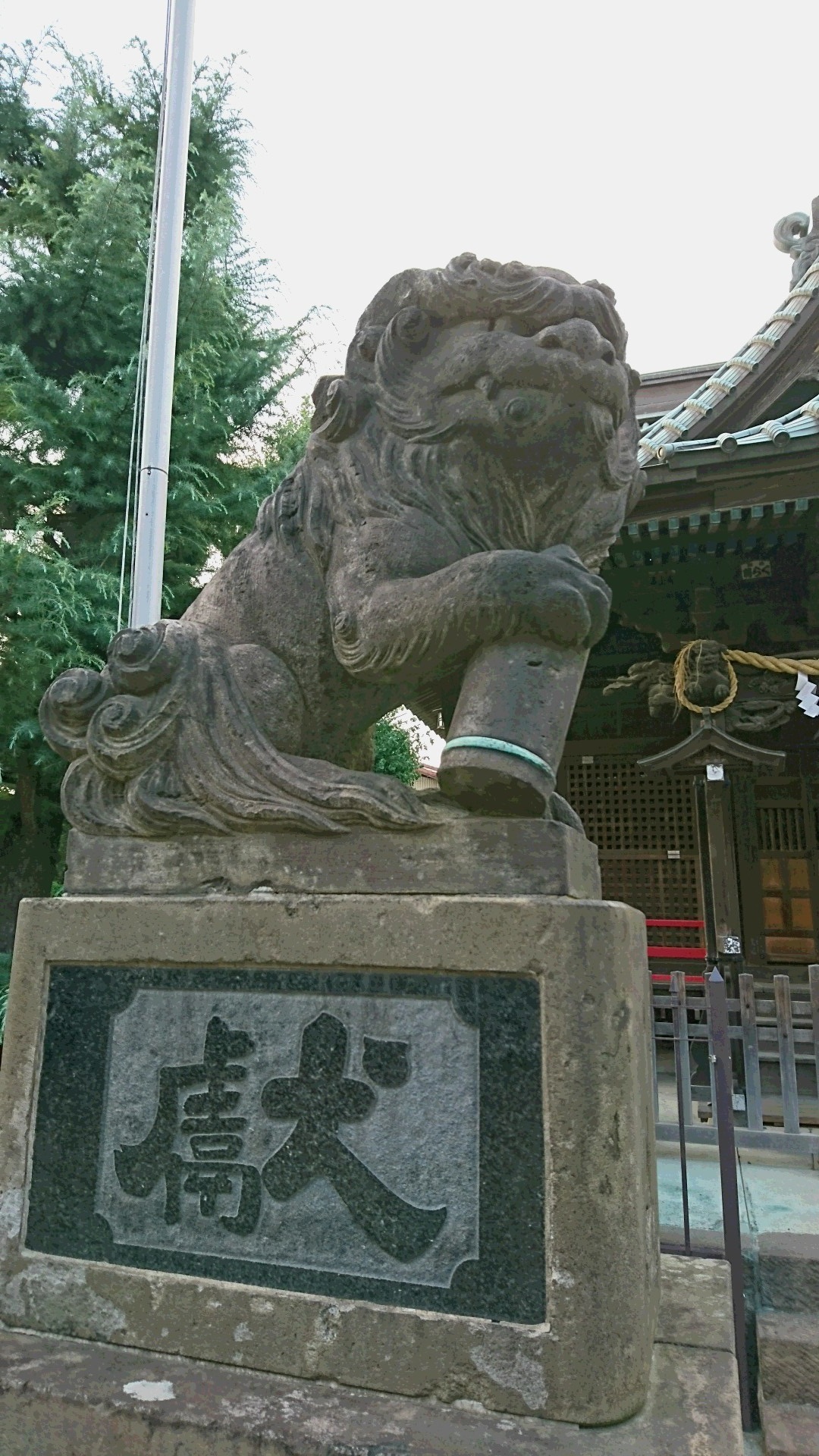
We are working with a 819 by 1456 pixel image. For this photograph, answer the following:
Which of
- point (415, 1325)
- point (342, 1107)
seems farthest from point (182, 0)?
point (415, 1325)

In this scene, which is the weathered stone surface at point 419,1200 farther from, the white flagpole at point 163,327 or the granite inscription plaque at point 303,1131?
the white flagpole at point 163,327

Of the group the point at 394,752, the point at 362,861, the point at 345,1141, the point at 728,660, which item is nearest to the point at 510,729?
the point at 362,861

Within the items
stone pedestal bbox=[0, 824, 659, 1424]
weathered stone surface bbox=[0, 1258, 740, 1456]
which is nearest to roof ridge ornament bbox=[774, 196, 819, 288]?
stone pedestal bbox=[0, 824, 659, 1424]

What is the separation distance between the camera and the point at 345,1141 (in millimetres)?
1856

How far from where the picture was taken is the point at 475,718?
2000mm

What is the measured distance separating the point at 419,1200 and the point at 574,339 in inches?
75.8

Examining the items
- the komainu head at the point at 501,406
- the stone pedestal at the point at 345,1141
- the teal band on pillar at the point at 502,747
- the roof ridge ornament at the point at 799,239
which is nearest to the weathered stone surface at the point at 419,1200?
the stone pedestal at the point at 345,1141

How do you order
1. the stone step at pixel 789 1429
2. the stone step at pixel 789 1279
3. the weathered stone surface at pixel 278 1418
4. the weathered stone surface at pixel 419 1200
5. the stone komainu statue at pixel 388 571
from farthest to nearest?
1. the stone step at pixel 789 1279
2. the stone step at pixel 789 1429
3. the stone komainu statue at pixel 388 571
4. the weathered stone surface at pixel 419 1200
5. the weathered stone surface at pixel 278 1418

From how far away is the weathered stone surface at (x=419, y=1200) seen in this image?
5.42ft

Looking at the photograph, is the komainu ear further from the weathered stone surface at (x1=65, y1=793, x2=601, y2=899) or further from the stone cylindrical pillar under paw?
the weathered stone surface at (x1=65, y1=793, x2=601, y2=899)

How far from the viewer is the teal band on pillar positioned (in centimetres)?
Result: 195

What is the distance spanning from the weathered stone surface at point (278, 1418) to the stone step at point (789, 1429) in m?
1.01

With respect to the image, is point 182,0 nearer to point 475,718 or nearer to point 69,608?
point 69,608

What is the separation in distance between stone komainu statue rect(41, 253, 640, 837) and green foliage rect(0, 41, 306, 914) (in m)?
5.36
